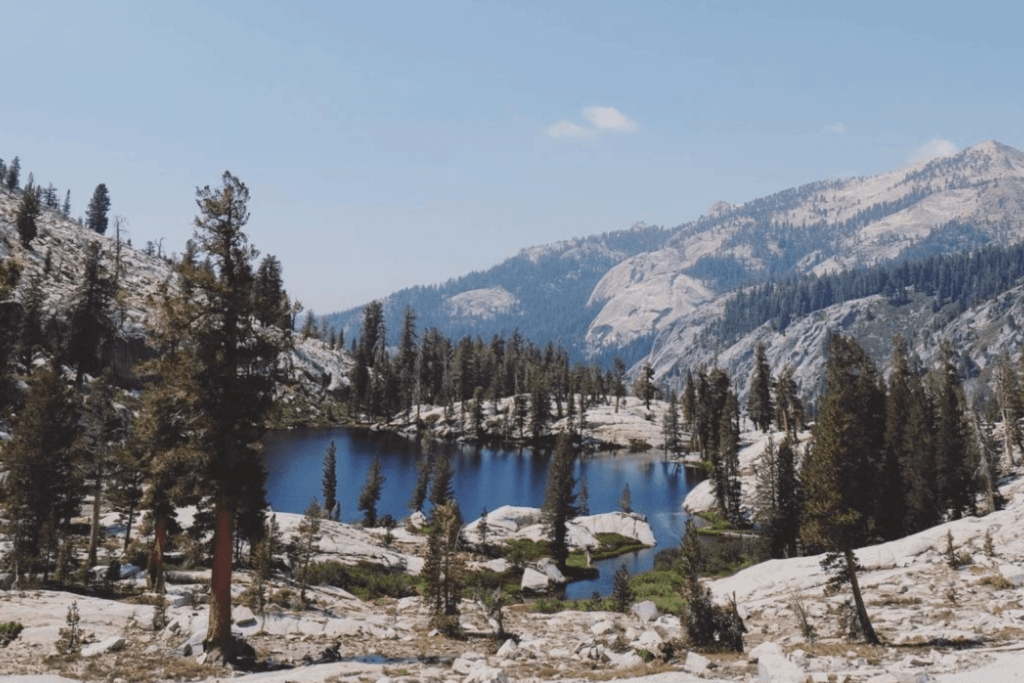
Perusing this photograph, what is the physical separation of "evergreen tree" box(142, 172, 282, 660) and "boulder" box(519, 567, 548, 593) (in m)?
40.9

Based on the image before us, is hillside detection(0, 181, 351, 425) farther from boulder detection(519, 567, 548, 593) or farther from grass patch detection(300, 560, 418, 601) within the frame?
boulder detection(519, 567, 548, 593)

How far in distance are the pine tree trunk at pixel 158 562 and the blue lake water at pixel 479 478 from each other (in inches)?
1589

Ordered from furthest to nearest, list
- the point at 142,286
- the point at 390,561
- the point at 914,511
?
the point at 142,286, the point at 914,511, the point at 390,561

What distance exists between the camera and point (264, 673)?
20.5 meters

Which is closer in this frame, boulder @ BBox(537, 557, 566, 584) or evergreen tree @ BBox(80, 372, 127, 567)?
evergreen tree @ BBox(80, 372, 127, 567)

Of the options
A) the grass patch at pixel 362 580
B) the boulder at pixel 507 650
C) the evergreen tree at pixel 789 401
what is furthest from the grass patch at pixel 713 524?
the boulder at pixel 507 650

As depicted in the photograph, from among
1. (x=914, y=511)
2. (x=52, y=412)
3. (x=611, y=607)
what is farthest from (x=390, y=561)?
(x=914, y=511)

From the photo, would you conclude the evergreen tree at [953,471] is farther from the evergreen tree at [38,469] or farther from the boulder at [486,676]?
the evergreen tree at [38,469]

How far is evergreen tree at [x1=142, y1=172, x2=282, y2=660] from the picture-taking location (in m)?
22.9

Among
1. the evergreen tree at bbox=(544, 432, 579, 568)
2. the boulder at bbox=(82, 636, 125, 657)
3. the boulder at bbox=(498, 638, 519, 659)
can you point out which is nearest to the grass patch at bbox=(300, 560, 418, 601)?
the boulder at bbox=(82, 636, 125, 657)

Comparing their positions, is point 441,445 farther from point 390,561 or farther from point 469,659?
point 469,659

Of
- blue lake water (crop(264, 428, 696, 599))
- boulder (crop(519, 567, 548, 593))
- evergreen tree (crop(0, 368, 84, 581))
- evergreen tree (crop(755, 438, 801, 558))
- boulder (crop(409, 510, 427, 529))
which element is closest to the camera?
evergreen tree (crop(0, 368, 84, 581))

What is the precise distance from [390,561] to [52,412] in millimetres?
28512

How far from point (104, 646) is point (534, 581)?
144ft
